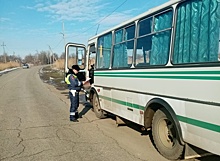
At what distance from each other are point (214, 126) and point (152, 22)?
243 cm

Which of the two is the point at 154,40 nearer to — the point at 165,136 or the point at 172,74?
the point at 172,74

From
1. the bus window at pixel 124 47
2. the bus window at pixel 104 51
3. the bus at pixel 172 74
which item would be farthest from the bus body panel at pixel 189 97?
the bus window at pixel 104 51

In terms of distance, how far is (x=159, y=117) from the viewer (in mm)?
4520

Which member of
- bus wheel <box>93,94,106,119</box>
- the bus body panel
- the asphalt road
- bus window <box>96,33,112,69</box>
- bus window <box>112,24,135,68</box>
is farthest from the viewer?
bus wheel <box>93,94,106,119</box>

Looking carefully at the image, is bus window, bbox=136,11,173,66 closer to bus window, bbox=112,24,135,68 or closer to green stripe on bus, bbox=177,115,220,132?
bus window, bbox=112,24,135,68

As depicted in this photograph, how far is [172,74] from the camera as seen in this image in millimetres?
3912

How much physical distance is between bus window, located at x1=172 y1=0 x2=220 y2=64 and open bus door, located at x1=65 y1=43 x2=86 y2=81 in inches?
208

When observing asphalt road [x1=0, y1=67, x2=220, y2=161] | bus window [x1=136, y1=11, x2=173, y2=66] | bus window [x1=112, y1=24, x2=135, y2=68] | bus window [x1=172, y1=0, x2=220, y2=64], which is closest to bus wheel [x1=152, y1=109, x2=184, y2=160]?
asphalt road [x1=0, y1=67, x2=220, y2=161]

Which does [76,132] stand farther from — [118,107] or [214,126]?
[214,126]

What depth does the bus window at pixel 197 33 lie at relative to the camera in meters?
3.29

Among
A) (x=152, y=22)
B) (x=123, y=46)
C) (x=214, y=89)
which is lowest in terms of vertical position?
(x=214, y=89)

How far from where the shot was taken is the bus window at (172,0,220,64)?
3293 mm

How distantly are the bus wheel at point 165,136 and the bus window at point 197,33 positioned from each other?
3.80ft

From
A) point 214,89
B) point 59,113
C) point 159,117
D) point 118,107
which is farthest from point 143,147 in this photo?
point 59,113
